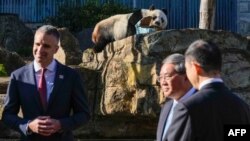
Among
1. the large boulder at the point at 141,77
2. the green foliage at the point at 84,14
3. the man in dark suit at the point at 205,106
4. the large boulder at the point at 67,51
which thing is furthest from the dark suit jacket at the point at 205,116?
the green foliage at the point at 84,14

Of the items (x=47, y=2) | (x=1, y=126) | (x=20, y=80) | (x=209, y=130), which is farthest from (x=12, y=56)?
(x=47, y=2)

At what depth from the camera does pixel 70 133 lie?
4395 millimetres

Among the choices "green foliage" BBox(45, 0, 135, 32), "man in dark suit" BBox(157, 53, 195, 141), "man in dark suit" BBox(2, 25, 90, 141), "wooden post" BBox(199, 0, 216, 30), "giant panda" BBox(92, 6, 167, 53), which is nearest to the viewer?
"man in dark suit" BBox(157, 53, 195, 141)

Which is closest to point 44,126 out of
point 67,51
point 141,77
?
point 141,77

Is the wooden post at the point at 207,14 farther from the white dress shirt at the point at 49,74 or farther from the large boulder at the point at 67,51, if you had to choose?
the white dress shirt at the point at 49,74

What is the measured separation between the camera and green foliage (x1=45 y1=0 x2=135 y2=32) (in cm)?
1627

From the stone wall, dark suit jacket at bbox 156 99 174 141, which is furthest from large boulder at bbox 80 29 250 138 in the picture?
dark suit jacket at bbox 156 99 174 141

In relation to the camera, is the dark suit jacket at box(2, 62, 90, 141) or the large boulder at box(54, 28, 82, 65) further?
the large boulder at box(54, 28, 82, 65)

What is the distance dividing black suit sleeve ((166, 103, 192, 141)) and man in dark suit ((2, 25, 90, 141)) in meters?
1.10

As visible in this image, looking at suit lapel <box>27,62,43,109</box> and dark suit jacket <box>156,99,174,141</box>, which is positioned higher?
suit lapel <box>27,62,43,109</box>

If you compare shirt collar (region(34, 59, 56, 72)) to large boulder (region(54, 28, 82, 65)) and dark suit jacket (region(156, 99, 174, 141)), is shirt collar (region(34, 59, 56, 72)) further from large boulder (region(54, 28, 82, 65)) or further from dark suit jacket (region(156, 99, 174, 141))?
large boulder (region(54, 28, 82, 65))

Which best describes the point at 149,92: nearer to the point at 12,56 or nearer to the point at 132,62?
the point at 132,62

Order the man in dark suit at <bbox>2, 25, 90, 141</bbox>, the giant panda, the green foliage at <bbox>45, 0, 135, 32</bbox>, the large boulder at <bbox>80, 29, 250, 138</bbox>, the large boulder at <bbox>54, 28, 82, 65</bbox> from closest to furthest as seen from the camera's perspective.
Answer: the man in dark suit at <bbox>2, 25, 90, 141</bbox>
the large boulder at <bbox>80, 29, 250, 138</bbox>
the large boulder at <bbox>54, 28, 82, 65</bbox>
the giant panda
the green foliage at <bbox>45, 0, 135, 32</bbox>

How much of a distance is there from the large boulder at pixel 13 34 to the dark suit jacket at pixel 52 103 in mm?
9863
